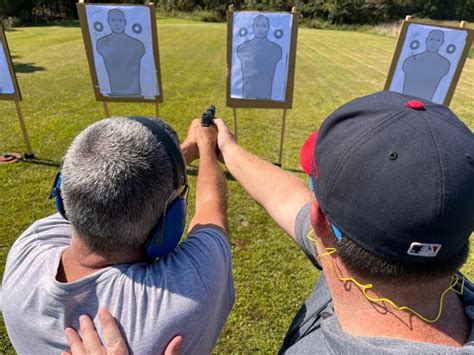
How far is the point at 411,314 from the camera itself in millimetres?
752

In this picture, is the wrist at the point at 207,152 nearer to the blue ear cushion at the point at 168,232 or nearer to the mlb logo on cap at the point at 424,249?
the blue ear cushion at the point at 168,232

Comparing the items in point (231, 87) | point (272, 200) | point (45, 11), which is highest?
point (272, 200)

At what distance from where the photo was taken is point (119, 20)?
393 centimetres

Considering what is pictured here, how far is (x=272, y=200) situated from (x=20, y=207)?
121 inches

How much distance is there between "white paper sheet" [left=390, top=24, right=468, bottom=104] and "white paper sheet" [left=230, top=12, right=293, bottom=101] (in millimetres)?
1200

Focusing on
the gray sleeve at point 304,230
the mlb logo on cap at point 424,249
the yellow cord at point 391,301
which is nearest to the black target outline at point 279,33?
the gray sleeve at point 304,230

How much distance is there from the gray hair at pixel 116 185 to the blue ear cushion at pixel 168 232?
0.03 m

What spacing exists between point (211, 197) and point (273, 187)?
10.7 inches

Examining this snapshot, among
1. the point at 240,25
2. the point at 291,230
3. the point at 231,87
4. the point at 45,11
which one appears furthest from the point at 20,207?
the point at 45,11

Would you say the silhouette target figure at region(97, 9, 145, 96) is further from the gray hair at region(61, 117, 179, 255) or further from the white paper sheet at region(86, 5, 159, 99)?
the gray hair at region(61, 117, 179, 255)

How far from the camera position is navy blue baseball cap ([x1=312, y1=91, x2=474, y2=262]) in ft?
2.17

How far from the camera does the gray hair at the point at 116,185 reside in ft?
2.88

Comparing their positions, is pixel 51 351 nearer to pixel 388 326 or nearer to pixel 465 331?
pixel 388 326

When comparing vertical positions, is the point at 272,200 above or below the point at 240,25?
below
